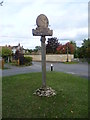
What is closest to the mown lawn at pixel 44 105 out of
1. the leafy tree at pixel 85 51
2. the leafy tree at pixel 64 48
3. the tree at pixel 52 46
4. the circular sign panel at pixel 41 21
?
the circular sign panel at pixel 41 21

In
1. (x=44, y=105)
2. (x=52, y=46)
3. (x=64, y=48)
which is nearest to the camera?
(x=44, y=105)

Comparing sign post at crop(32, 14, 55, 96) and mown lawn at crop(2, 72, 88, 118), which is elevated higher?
sign post at crop(32, 14, 55, 96)

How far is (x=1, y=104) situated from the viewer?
630 centimetres

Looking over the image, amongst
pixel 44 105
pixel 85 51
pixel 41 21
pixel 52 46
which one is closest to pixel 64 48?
pixel 52 46

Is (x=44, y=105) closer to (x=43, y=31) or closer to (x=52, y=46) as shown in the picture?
(x=43, y=31)

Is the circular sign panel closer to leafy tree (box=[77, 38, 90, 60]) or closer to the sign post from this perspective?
the sign post

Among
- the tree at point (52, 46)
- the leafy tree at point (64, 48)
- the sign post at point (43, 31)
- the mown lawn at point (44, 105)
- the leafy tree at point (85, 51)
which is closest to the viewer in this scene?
the mown lawn at point (44, 105)

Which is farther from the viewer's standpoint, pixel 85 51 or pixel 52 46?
pixel 52 46

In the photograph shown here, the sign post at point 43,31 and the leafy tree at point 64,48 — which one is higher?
the leafy tree at point 64,48

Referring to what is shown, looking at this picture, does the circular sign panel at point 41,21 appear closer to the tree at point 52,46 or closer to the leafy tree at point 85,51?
the leafy tree at point 85,51

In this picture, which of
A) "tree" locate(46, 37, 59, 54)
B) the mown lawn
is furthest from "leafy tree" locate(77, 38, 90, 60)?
the mown lawn

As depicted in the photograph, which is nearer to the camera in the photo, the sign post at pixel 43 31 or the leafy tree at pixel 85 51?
the sign post at pixel 43 31

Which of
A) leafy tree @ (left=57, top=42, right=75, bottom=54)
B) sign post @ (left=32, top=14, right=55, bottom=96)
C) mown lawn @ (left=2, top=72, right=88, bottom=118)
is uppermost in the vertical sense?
leafy tree @ (left=57, top=42, right=75, bottom=54)

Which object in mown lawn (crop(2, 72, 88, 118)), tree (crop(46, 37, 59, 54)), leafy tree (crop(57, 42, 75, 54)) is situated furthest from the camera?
tree (crop(46, 37, 59, 54))
